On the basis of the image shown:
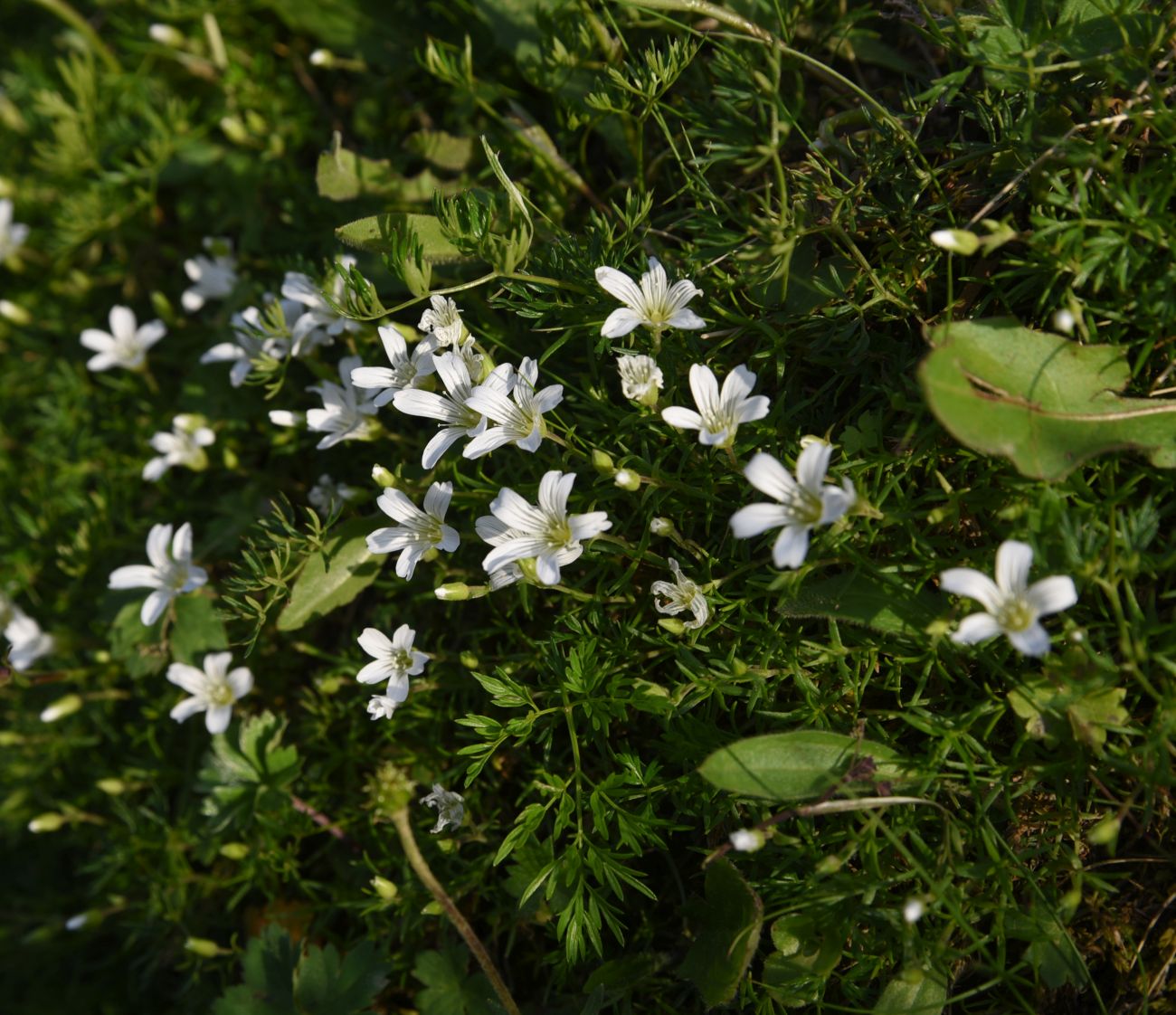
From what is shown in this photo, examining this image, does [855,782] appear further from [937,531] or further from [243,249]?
[243,249]

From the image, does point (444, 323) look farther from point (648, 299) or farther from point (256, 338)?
point (256, 338)

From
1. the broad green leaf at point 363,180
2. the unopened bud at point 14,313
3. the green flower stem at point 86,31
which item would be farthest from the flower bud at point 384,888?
the green flower stem at point 86,31

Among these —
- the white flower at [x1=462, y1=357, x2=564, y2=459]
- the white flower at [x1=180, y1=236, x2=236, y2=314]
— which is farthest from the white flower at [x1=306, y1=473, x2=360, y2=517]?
the white flower at [x1=180, y1=236, x2=236, y2=314]

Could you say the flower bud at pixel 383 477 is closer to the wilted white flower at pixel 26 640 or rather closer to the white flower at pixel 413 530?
the white flower at pixel 413 530

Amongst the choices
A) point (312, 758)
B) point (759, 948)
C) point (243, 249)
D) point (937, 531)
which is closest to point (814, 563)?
point (937, 531)

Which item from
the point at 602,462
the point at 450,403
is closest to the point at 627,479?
the point at 602,462

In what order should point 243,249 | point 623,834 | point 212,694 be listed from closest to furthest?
point 623,834 < point 212,694 < point 243,249
